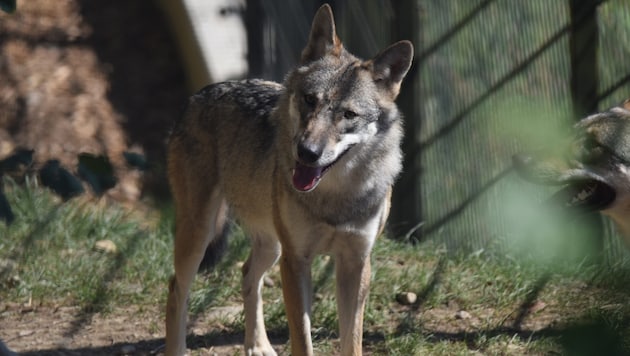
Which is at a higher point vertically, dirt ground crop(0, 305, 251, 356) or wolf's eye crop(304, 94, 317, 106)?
wolf's eye crop(304, 94, 317, 106)

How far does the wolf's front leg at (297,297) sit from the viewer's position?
4262mm

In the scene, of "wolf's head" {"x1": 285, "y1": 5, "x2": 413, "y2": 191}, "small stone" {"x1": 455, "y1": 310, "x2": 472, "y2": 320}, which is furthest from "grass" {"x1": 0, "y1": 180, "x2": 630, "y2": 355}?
"wolf's head" {"x1": 285, "y1": 5, "x2": 413, "y2": 191}

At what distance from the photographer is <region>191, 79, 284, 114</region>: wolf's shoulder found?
497 centimetres

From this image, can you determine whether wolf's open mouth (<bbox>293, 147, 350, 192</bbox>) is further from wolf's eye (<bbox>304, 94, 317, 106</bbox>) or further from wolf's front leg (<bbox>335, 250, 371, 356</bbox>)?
wolf's front leg (<bbox>335, 250, 371, 356</bbox>)

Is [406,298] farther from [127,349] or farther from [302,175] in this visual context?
[302,175]

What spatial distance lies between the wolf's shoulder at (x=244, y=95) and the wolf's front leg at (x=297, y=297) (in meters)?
0.99

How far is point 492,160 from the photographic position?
6.59 m

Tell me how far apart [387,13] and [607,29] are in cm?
170

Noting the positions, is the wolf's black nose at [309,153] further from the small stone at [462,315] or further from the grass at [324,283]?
the small stone at [462,315]

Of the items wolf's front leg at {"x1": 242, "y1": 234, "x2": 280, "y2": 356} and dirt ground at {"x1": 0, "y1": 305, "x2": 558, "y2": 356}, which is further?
dirt ground at {"x1": 0, "y1": 305, "x2": 558, "y2": 356}

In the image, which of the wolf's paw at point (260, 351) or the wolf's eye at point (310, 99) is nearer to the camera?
the wolf's eye at point (310, 99)

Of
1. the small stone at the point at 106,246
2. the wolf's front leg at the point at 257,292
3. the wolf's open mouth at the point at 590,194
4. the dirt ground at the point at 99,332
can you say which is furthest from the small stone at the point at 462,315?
the small stone at the point at 106,246

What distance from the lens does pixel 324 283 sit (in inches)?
231

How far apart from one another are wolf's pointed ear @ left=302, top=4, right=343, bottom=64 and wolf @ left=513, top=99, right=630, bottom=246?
1.06 metres
